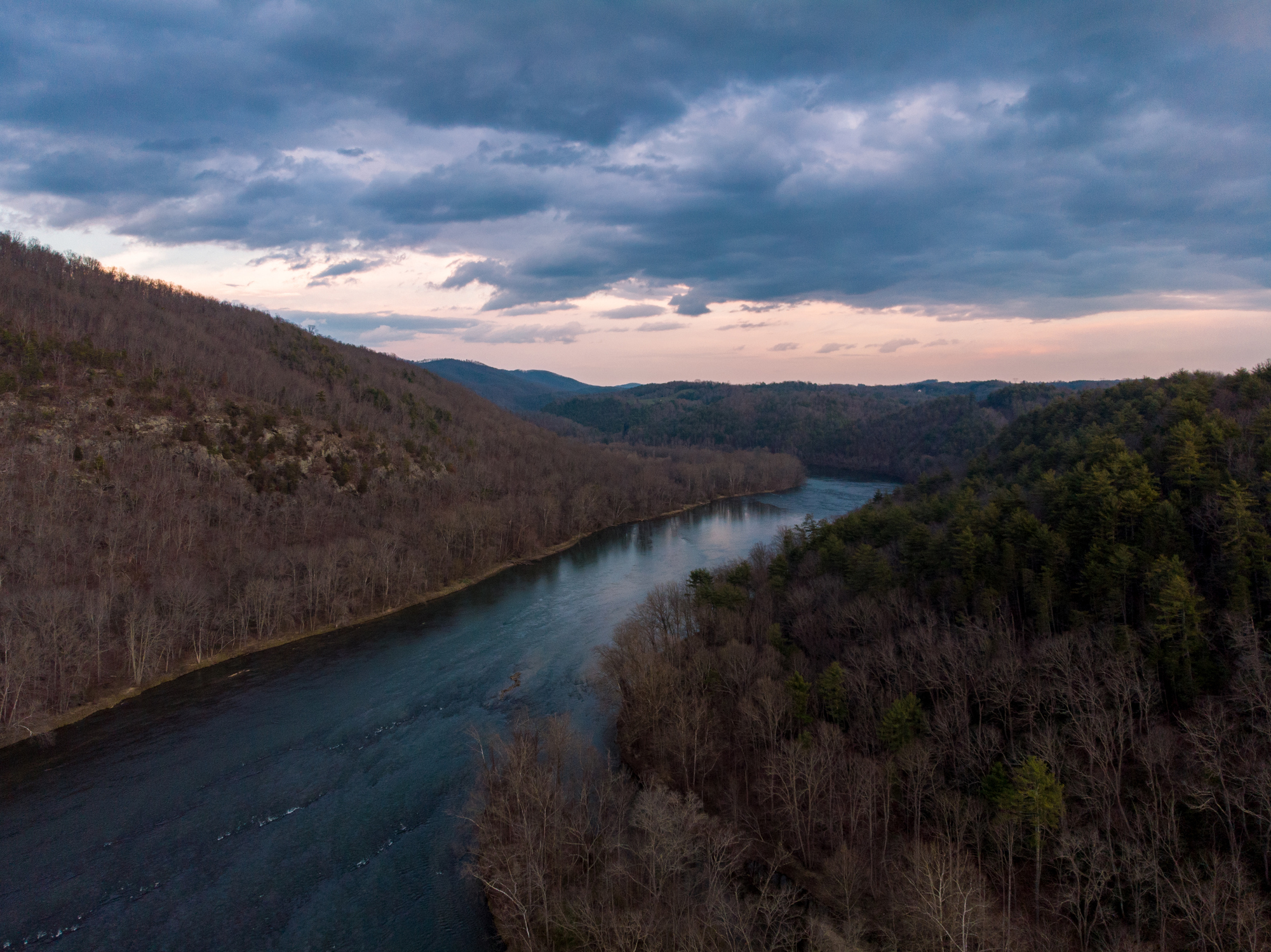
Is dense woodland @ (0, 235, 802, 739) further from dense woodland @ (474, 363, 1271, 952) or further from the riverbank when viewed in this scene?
dense woodland @ (474, 363, 1271, 952)

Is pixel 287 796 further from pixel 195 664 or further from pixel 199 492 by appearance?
pixel 199 492

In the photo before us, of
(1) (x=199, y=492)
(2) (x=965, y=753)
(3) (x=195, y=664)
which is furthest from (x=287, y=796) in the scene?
(1) (x=199, y=492)

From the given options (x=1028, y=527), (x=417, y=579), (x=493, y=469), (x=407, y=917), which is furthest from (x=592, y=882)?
(x=493, y=469)

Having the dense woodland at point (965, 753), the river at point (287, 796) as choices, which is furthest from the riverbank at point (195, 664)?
the dense woodland at point (965, 753)

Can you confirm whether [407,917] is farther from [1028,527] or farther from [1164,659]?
[1028,527]

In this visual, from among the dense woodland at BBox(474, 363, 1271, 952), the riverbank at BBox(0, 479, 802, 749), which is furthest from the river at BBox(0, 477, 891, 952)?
the dense woodland at BBox(474, 363, 1271, 952)

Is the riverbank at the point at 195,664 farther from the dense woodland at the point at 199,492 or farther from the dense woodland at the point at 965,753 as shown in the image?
the dense woodland at the point at 965,753
